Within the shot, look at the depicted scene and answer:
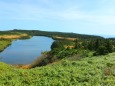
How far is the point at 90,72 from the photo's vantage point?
27.5m

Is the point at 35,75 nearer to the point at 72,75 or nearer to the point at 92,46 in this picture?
the point at 72,75

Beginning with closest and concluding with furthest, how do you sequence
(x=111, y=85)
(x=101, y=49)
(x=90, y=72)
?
(x=111, y=85), (x=90, y=72), (x=101, y=49)

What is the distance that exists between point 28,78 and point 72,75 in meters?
4.32

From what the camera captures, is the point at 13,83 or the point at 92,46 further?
the point at 92,46

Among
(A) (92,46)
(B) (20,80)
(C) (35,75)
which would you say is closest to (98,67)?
(C) (35,75)

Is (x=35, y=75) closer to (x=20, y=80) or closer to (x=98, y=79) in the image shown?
(x=20, y=80)

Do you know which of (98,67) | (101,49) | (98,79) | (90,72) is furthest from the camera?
(101,49)

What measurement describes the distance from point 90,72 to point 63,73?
2962 mm

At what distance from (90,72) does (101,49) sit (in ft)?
93.2

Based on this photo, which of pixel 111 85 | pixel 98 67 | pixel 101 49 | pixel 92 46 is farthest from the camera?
pixel 92 46

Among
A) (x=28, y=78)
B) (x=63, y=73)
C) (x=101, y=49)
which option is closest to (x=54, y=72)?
(x=63, y=73)

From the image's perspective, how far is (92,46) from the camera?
323 feet

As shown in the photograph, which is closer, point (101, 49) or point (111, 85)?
point (111, 85)

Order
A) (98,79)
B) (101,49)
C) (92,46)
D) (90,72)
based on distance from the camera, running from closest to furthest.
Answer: (98,79) → (90,72) → (101,49) → (92,46)
